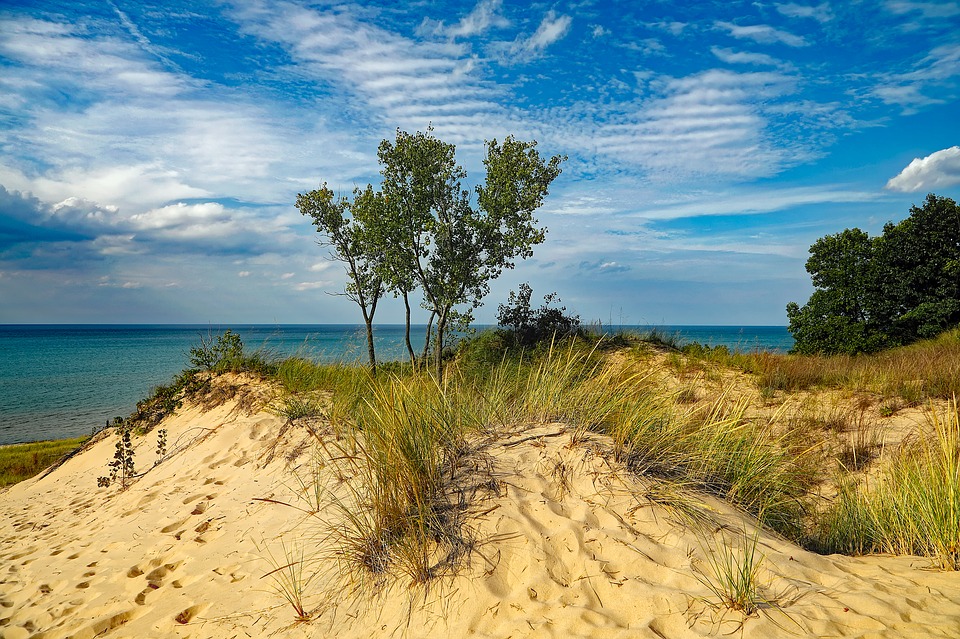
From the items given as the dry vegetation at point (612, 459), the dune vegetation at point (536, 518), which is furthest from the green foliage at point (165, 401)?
the dry vegetation at point (612, 459)

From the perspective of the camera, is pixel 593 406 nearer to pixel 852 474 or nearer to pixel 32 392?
pixel 852 474

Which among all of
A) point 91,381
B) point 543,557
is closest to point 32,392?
point 91,381

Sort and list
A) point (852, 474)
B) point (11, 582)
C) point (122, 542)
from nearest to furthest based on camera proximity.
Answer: point (11, 582) < point (122, 542) < point (852, 474)

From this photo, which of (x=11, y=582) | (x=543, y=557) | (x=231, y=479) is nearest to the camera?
(x=543, y=557)

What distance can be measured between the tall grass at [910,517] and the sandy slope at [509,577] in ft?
0.94

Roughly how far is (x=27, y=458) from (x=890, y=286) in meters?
28.9

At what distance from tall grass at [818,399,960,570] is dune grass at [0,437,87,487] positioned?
15288mm

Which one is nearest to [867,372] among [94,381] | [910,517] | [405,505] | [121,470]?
[910,517]

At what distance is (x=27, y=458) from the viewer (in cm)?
1472

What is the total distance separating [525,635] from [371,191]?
14419 millimetres

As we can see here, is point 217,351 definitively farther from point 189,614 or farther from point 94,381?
point 94,381

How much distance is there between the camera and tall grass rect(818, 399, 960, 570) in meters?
3.96

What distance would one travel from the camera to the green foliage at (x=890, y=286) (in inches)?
693

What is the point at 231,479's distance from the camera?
717 centimetres
